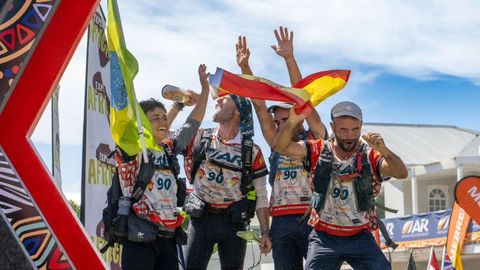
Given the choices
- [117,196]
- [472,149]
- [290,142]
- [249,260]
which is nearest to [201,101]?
[290,142]

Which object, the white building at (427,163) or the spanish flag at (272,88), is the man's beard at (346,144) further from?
the white building at (427,163)

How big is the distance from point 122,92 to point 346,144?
1709 millimetres

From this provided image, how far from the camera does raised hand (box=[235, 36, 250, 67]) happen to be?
22.0ft

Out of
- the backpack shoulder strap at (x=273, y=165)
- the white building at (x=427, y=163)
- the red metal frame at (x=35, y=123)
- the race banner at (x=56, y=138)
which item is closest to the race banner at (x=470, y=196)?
the backpack shoulder strap at (x=273, y=165)

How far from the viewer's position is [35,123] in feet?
13.8

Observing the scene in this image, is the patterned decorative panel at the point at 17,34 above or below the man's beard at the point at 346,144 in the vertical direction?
above

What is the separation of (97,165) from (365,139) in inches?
134

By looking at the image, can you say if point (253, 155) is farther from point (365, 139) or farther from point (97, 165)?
Answer: point (97, 165)

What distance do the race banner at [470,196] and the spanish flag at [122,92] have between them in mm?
8142

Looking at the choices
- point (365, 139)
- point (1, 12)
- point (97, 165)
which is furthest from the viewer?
point (97, 165)

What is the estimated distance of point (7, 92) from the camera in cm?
414

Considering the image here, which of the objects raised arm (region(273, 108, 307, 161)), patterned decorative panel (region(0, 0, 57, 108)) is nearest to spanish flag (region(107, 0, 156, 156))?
raised arm (region(273, 108, 307, 161))

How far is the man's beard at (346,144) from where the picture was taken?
234 inches

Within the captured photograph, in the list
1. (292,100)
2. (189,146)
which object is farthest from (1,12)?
(189,146)
